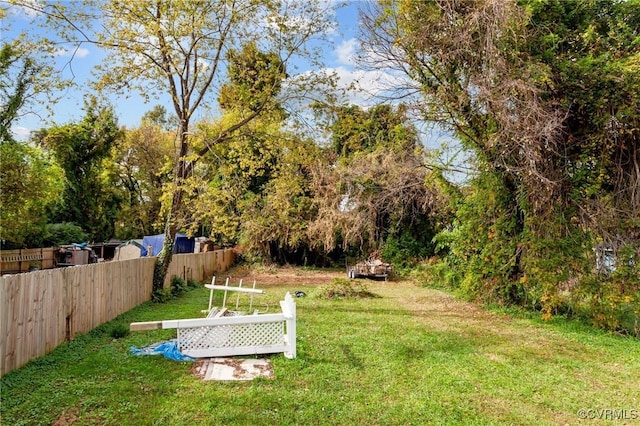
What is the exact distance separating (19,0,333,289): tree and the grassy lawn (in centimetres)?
495

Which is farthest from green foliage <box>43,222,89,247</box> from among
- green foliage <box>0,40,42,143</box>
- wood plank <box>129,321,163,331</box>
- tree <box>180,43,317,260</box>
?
wood plank <box>129,321,163,331</box>

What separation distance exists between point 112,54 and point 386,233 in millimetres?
11422

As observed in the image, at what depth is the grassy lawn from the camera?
11.8 feet

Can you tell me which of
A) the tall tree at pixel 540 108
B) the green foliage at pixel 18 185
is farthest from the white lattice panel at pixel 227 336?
the green foliage at pixel 18 185

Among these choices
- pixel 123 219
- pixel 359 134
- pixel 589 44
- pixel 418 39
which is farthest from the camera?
pixel 123 219

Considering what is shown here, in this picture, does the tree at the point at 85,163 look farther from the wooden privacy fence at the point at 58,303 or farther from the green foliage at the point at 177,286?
the wooden privacy fence at the point at 58,303

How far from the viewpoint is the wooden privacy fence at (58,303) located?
415 centimetres

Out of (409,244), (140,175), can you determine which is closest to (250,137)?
(409,244)

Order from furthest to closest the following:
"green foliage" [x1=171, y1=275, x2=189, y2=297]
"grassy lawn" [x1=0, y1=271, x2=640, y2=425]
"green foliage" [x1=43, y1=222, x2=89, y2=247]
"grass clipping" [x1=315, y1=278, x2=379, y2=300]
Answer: "green foliage" [x1=43, y1=222, x2=89, y2=247]
"green foliage" [x1=171, y1=275, x2=189, y2=297]
"grass clipping" [x1=315, y1=278, x2=379, y2=300]
"grassy lawn" [x1=0, y1=271, x2=640, y2=425]

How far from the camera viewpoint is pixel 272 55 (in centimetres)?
955

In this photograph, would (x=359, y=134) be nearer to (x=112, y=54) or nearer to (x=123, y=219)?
(x=112, y=54)

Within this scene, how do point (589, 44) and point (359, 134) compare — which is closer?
point (589, 44)

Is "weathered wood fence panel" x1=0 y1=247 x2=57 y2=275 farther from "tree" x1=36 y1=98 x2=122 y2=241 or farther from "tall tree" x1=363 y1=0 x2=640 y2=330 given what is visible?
"tall tree" x1=363 y1=0 x2=640 y2=330

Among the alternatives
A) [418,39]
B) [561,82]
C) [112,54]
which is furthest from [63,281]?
[561,82]
